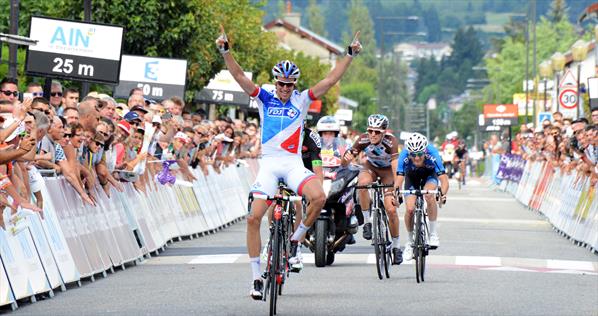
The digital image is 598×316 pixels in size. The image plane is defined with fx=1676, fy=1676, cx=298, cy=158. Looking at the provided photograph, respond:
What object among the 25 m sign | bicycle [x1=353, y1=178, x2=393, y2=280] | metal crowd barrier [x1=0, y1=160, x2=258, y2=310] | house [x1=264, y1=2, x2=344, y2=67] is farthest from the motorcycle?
house [x1=264, y1=2, x2=344, y2=67]

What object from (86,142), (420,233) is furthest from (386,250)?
(86,142)

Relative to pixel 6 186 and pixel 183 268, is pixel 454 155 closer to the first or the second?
pixel 183 268

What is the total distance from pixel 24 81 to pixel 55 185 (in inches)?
746

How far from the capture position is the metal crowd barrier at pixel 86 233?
1444 cm

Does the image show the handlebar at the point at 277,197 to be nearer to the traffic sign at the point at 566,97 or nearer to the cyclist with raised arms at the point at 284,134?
the cyclist with raised arms at the point at 284,134

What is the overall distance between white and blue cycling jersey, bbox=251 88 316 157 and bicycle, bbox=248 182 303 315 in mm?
582

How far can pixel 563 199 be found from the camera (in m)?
30.4

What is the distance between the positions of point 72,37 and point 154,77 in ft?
30.1

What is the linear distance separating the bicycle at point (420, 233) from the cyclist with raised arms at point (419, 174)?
0.39 feet

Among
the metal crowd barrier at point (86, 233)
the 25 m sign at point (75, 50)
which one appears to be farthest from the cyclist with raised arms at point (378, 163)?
the 25 m sign at point (75, 50)

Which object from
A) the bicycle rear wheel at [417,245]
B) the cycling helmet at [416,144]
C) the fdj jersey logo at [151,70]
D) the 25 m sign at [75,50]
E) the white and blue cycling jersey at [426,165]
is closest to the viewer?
the bicycle rear wheel at [417,245]

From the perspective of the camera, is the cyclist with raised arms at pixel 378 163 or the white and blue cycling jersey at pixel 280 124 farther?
the cyclist with raised arms at pixel 378 163

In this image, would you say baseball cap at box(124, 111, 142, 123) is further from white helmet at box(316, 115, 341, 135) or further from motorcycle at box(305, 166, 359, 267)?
motorcycle at box(305, 166, 359, 267)

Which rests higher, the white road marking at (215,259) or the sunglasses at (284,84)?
the sunglasses at (284,84)
